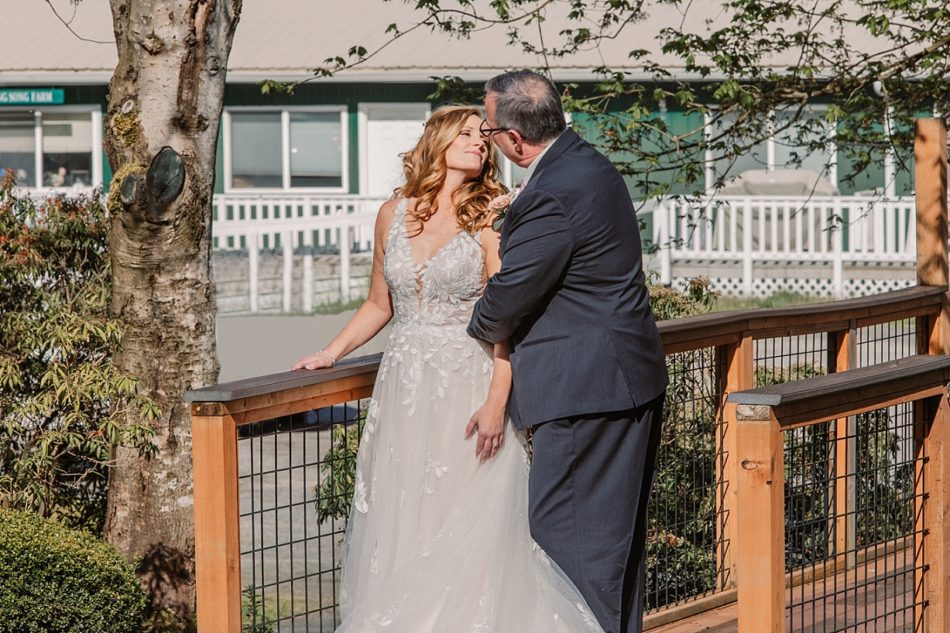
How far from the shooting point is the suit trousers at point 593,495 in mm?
4074

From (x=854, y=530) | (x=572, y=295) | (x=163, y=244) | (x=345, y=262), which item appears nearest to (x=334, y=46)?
(x=345, y=262)

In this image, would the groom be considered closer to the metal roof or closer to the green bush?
the green bush

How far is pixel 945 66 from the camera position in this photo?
912 centimetres

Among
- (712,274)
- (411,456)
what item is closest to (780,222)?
(712,274)

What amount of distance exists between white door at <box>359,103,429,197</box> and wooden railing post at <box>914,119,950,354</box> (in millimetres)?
17683

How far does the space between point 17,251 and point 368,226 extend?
15.3m

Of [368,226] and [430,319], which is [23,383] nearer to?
[430,319]

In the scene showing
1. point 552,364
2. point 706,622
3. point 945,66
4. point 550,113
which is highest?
point 945,66

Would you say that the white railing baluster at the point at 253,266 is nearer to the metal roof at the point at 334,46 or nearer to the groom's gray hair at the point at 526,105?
the metal roof at the point at 334,46

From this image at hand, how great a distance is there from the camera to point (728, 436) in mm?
→ 5941

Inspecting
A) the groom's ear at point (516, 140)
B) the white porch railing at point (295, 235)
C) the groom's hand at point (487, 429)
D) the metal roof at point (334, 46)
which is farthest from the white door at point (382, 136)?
the groom's ear at point (516, 140)

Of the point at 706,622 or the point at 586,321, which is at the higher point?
the point at 586,321

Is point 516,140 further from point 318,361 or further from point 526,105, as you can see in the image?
point 318,361

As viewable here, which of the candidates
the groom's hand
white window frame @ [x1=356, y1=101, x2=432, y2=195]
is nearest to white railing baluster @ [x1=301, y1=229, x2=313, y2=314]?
white window frame @ [x1=356, y1=101, x2=432, y2=195]
